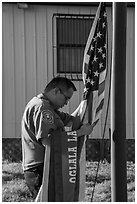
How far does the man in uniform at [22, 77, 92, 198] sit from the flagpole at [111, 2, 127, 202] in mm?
383

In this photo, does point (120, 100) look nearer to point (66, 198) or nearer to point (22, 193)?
point (66, 198)

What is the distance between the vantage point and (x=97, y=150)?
9719mm

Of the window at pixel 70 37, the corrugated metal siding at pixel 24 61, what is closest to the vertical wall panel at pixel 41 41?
the corrugated metal siding at pixel 24 61

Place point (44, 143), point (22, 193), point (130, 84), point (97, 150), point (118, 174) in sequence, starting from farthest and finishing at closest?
point (130, 84) → point (97, 150) → point (22, 193) → point (118, 174) → point (44, 143)

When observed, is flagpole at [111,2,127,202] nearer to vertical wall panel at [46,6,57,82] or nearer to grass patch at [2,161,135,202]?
grass patch at [2,161,135,202]

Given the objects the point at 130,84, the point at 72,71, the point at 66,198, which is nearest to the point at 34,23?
the point at 72,71

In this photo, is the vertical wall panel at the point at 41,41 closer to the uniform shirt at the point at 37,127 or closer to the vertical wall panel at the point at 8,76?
the vertical wall panel at the point at 8,76

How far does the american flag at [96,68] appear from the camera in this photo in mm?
4738

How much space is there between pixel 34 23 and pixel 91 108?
226 inches

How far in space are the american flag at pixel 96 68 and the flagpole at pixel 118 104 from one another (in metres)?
0.16

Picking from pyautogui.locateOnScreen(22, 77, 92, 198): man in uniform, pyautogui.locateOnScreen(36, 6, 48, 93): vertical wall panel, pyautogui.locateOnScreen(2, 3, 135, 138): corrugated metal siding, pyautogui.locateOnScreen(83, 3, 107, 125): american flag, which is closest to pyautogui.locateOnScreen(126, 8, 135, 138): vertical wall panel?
pyautogui.locateOnScreen(2, 3, 135, 138): corrugated metal siding

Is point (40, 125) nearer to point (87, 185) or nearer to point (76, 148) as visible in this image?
point (76, 148)

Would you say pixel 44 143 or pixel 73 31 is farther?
pixel 73 31

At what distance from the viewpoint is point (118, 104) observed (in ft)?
15.1
